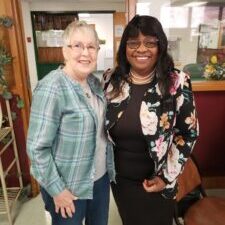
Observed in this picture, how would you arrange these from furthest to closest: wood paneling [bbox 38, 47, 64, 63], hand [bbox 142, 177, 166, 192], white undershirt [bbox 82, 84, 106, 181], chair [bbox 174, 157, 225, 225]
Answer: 1. wood paneling [bbox 38, 47, 64, 63]
2. chair [bbox 174, 157, 225, 225]
3. hand [bbox 142, 177, 166, 192]
4. white undershirt [bbox 82, 84, 106, 181]

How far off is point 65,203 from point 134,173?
36 cm

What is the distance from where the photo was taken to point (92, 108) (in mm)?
998

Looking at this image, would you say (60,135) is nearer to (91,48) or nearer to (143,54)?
(91,48)

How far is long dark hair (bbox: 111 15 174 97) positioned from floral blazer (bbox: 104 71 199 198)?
0.03 meters

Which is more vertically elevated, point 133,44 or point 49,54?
point 133,44

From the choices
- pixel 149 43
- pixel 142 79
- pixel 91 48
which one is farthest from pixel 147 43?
pixel 91 48

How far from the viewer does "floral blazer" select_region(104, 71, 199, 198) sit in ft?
3.63

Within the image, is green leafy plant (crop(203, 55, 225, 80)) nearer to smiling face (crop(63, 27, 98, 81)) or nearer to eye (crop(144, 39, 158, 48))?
eye (crop(144, 39, 158, 48))

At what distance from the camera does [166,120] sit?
111cm

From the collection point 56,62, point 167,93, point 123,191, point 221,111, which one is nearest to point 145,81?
point 167,93

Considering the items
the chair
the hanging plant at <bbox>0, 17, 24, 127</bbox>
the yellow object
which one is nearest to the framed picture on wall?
the yellow object

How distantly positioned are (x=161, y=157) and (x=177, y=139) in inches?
5.4

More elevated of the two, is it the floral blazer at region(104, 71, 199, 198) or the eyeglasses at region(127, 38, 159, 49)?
the eyeglasses at region(127, 38, 159, 49)

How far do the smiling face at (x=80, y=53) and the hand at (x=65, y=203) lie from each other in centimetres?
49
